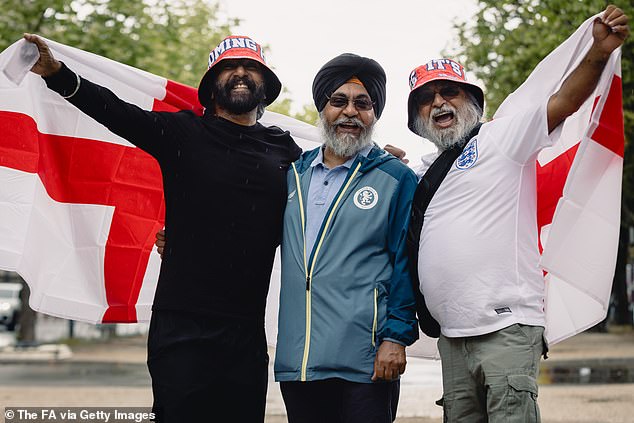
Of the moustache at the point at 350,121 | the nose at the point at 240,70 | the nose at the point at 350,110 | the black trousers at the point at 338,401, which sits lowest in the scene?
the black trousers at the point at 338,401

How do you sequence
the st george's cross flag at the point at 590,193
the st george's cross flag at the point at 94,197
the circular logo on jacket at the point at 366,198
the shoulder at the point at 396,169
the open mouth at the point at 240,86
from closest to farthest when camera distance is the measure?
the circular logo on jacket at the point at 366,198 < the shoulder at the point at 396,169 < the st george's cross flag at the point at 590,193 < the open mouth at the point at 240,86 < the st george's cross flag at the point at 94,197

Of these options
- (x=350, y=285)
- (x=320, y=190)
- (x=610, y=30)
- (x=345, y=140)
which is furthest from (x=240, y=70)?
(x=610, y=30)

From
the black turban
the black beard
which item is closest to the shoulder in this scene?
the black turban

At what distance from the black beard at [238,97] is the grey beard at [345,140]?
432 mm

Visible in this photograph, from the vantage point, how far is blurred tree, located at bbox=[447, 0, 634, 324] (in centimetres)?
2070

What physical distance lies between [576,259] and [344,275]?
1.26 m

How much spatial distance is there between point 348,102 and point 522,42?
18952 mm

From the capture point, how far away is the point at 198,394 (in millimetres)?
4891

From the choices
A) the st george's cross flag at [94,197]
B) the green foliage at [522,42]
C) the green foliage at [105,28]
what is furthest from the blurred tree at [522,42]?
the st george's cross flag at [94,197]

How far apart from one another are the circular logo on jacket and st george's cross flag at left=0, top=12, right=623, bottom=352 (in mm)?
1079

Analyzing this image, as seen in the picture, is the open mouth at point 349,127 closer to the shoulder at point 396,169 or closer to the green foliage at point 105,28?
the shoulder at point 396,169

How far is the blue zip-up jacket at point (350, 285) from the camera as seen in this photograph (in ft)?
15.0

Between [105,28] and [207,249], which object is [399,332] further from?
[105,28]

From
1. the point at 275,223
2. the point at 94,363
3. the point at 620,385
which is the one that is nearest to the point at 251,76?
the point at 275,223
